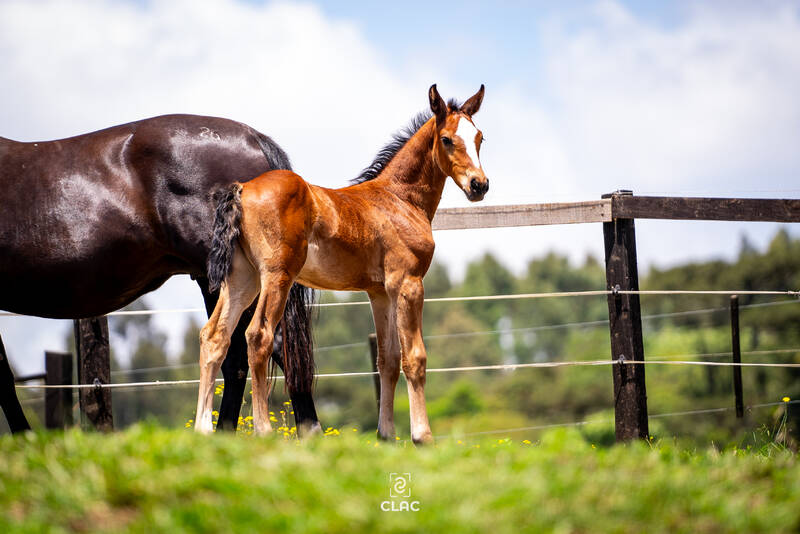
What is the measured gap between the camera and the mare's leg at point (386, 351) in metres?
4.72

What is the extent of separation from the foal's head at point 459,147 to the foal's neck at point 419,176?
9cm

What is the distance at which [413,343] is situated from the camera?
4.57 metres

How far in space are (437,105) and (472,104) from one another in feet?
0.99

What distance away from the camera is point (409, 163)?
5.08 meters

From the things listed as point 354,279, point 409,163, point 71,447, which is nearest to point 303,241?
point 354,279

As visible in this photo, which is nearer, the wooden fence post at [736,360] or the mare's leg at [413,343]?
the mare's leg at [413,343]

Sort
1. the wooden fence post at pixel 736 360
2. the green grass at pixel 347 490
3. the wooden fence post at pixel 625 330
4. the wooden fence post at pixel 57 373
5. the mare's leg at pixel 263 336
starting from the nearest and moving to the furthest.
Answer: the green grass at pixel 347 490
the mare's leg at pixel 263 336
the wooden fence post at pixel 625 330
the wooden fence post at pixel 736 360
the wooden fence post at pixel 57 373

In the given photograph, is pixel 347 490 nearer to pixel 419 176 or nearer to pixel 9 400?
→ pixel 419 176

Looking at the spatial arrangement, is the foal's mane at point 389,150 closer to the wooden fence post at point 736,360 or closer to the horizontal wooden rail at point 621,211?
the horizontal wooden rail at point 621,211

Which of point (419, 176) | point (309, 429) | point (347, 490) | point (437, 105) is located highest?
point (437, 105)

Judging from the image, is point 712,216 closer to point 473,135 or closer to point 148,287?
point 473,135

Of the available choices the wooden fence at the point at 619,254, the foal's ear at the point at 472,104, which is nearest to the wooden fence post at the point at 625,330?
the wooden fence at the point at 619,254

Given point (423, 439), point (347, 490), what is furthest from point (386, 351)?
point (347, 490)

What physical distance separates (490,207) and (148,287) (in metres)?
2.73
